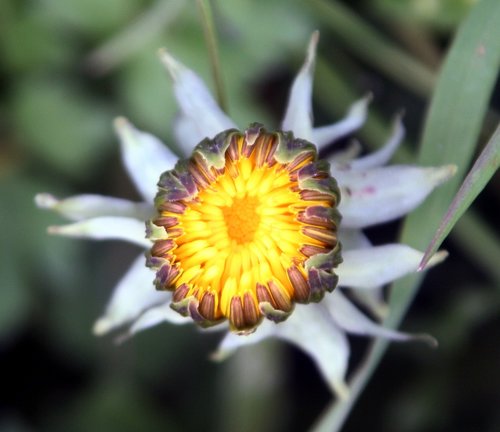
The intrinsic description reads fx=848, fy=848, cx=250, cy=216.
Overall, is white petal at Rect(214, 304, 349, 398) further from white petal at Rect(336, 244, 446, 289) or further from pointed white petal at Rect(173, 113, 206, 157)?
pointed white petal at Rect(173, 113, 206, 157)

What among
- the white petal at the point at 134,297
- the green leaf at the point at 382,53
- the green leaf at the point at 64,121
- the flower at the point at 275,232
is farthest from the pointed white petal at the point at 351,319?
the green leaf at the point at 64,121

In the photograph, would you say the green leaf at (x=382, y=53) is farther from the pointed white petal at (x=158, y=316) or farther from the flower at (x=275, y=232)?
the pointed white petal at (x=158, y=316)

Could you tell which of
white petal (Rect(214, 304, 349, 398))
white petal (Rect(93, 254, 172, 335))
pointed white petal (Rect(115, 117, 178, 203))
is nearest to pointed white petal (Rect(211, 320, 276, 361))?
white petal (Rect(214, 304, 349, 398))

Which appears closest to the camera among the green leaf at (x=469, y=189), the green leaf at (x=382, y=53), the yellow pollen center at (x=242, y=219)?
the green leaf at (x=469, y=189)

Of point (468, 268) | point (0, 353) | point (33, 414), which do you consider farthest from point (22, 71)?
point (468, 268)

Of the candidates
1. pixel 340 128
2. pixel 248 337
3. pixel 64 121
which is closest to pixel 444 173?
pixel 340 128

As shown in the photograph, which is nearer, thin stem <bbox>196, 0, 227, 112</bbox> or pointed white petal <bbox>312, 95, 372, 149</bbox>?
thin stem <bbox>196, 0, 227, 112</bbox>
